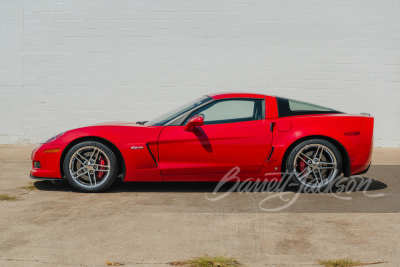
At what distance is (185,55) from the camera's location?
11773mm

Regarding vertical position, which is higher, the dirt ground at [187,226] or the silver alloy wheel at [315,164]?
the silver alloy wheel at [315,164]

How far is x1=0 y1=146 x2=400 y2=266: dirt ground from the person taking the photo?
4312mm

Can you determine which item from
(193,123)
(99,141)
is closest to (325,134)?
(193,123)

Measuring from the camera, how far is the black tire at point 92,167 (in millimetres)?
6645

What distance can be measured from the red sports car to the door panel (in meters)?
0.01

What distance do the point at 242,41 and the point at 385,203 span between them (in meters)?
6.19

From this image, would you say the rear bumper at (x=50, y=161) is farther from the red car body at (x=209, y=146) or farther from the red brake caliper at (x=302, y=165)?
the red brake caliper at (x=302, y=165)

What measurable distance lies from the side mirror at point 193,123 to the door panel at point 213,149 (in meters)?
0.05

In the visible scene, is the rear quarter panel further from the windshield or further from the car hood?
the car hood

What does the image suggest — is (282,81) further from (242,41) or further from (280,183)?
(280,183)

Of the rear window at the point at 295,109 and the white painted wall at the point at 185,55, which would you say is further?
the white painted wall at the point at 185,55

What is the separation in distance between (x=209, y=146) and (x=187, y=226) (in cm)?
165

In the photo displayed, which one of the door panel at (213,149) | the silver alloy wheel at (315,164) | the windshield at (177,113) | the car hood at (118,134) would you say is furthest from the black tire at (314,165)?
the car hood at (118,134)

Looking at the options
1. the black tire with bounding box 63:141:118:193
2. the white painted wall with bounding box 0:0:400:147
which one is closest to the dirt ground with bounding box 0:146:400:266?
the black tire with bounding box 63:141:118:193
